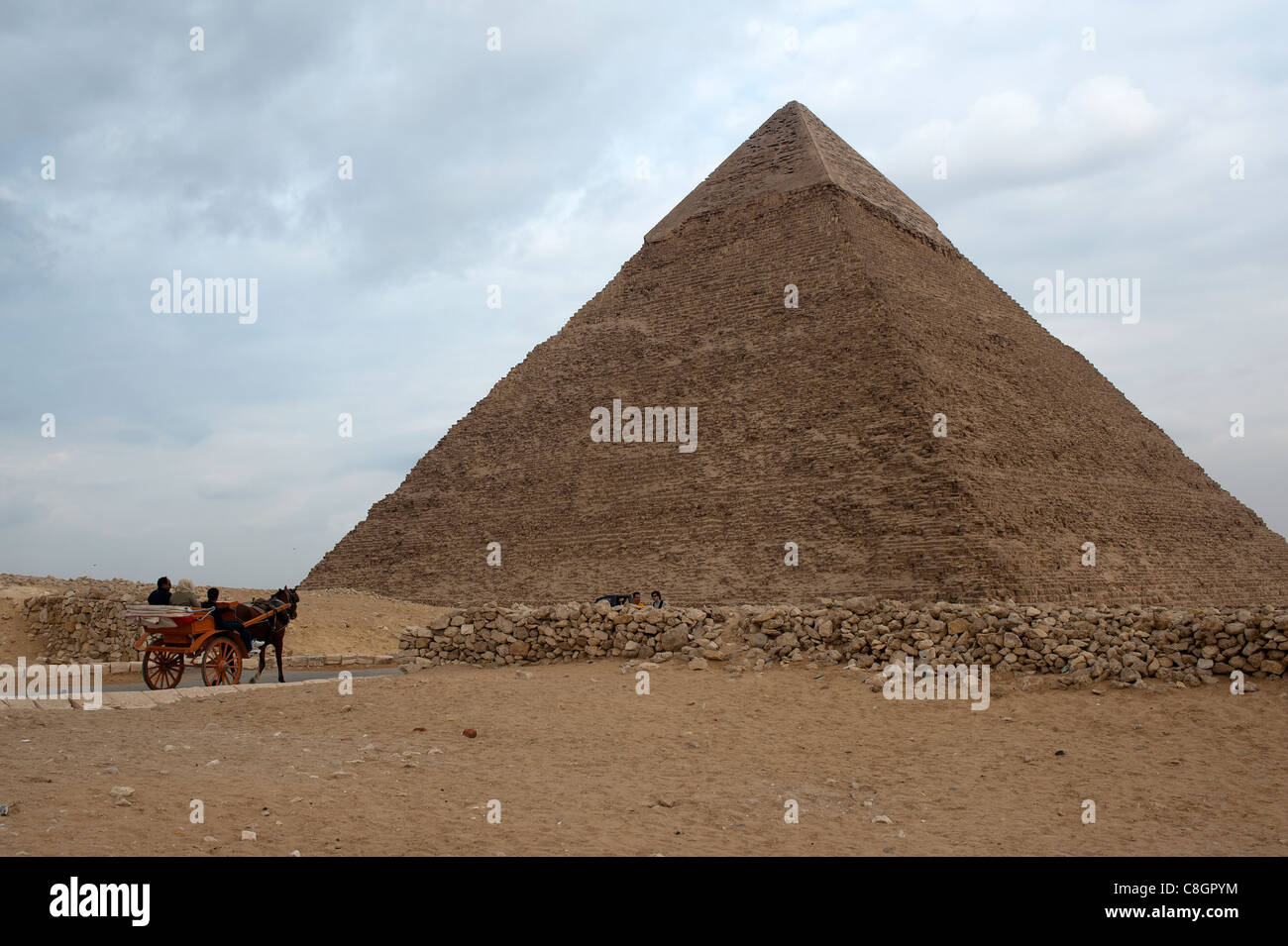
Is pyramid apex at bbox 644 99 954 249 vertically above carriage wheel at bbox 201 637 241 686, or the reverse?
pyramid apex at bbox 644 99 954 249

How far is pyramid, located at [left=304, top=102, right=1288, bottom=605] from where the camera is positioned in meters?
23.8

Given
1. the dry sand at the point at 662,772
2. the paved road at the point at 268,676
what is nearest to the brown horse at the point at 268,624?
the paved road at the point at 268,676

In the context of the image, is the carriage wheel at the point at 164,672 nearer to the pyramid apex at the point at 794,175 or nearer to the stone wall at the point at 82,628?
the stone wall at the point at 82,628

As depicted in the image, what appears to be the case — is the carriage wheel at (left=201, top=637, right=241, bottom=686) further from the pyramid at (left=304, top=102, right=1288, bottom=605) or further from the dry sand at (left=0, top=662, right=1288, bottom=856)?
the pyramid at (left=304, top=102, right=1288, bottom=605)

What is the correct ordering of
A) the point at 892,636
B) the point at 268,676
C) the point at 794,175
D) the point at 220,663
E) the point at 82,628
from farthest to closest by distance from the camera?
the point at 794,175 → the point at 82,628 → the point at 268,676 → the point at 220,663 → the point at 892,636

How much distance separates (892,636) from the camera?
30.2 ft

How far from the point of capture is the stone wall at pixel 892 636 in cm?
767

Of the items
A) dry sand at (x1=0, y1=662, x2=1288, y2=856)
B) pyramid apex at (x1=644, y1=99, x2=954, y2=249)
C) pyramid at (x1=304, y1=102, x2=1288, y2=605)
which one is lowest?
dry sand at (x1=0, y1=662, x2=1288, y2=856)

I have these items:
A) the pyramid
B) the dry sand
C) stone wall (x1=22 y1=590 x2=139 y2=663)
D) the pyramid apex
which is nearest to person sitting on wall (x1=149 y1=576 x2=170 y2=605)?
the dry sand

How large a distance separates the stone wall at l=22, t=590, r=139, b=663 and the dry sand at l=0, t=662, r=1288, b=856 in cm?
717

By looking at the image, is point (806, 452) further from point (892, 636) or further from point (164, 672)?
point (164, 672)

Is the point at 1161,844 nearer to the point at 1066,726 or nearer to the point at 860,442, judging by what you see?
the point at 1066,726

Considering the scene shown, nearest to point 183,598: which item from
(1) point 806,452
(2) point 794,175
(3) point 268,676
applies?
(3) point 268,676

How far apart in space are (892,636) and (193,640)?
6837 mm
